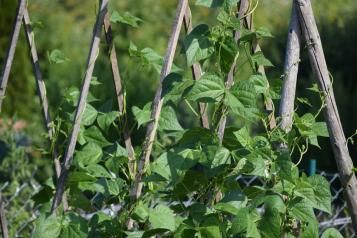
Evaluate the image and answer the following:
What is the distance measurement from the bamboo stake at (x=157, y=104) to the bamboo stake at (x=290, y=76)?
1.14ft

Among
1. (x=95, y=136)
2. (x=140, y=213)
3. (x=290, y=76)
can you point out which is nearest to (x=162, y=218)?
(x=140, y=213)

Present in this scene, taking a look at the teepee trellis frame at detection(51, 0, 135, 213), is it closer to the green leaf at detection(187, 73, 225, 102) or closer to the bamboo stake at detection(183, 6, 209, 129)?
the bamboo stake at detection(183, 6, 209, 129)

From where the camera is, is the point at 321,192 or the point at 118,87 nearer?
the point at 321,192

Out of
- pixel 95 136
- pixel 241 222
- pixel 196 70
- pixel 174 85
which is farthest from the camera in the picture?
pixel 95 136

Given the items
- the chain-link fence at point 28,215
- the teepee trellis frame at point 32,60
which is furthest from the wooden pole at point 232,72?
the chain-link fence at point 28,215

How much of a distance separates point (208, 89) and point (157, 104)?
23cm

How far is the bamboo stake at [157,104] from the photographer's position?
2480mm

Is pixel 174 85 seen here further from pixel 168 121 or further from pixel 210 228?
pixel 210 228

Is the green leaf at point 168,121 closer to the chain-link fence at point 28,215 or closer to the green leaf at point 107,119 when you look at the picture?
the green leaf at point 107,119

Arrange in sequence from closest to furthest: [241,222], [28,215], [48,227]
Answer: [241,222] → [48,227] → [28,215]

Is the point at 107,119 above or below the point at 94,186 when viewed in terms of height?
above

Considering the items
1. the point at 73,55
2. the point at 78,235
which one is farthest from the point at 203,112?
the point at 73,55

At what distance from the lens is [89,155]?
2652 millimetres

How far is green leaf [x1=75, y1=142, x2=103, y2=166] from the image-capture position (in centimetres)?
263
